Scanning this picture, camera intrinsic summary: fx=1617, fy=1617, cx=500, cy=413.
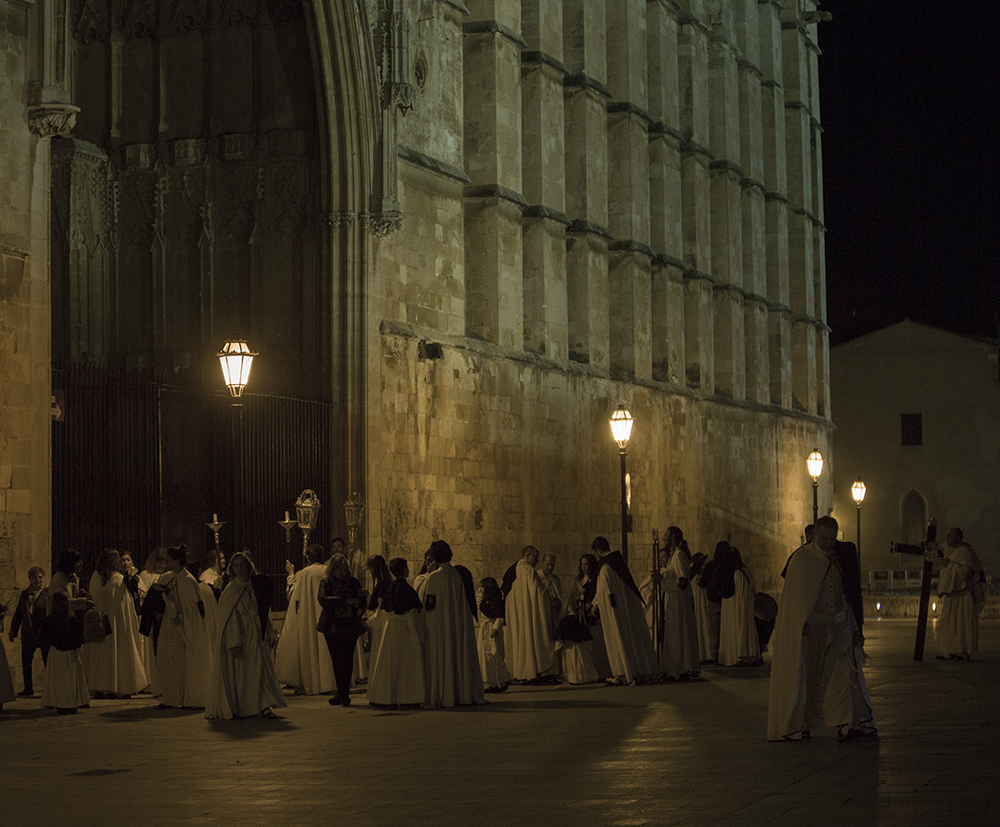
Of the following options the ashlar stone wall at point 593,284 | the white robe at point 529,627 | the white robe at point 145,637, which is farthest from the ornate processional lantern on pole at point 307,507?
the white robe at point 529,627

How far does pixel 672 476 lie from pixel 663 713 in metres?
20.3

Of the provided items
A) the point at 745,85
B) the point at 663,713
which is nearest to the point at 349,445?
the point at 663,713

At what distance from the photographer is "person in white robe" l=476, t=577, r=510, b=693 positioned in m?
16.7

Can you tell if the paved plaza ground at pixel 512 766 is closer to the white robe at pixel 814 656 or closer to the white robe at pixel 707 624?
the white robe at pixel 814 656

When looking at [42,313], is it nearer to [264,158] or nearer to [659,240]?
[264,158]

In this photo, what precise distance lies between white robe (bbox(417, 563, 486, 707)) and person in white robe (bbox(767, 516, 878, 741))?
418 centimetres

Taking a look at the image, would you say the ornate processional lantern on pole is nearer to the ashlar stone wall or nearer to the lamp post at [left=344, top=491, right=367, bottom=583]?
the lamp post at [left=344, top=491, right=367, bottom=583]

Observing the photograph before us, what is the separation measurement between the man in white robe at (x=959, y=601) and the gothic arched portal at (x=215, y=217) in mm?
7855

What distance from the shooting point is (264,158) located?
22828 mm

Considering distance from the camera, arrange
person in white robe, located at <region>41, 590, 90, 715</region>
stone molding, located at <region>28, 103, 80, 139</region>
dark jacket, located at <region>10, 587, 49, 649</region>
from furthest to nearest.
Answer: stone molding, located at <region>28, 103, 80, 139</region> < dark jacket, located at <region>10, 587, 49, 649</region> < person in white robe, located at <region>41, 590, 90, 715</region>

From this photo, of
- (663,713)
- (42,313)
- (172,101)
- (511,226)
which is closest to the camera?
(663,713)

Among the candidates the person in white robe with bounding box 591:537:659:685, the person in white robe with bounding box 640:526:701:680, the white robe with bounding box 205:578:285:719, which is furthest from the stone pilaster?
the white robe with bounding box 205:578:285:719

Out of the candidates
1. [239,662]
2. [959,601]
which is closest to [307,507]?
[239,662]

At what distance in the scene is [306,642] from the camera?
16359mm
